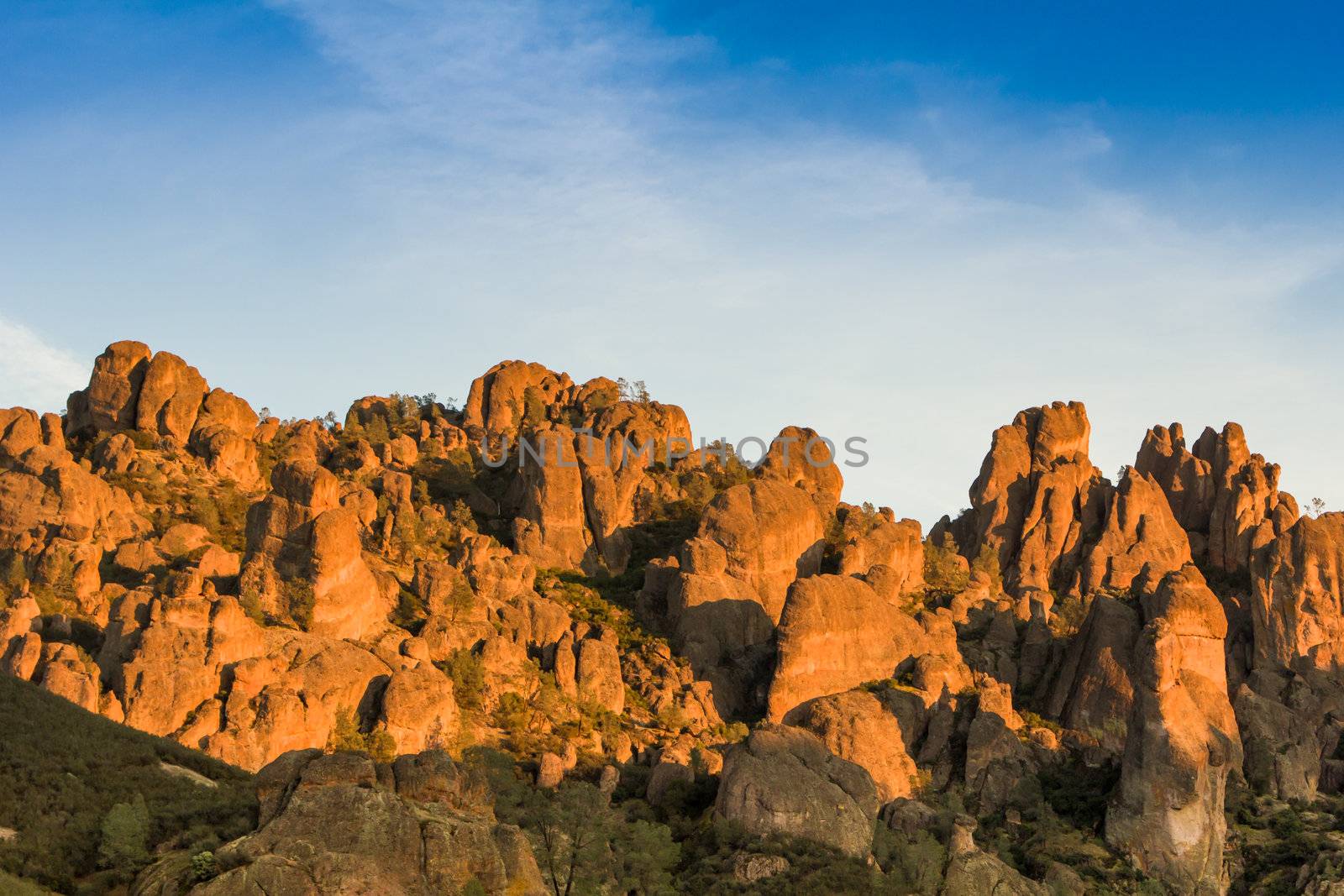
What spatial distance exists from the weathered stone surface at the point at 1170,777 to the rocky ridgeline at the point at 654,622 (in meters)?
0.16

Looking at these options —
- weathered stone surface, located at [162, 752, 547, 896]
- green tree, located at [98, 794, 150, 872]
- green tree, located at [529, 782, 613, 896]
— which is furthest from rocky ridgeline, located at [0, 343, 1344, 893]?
green tree, located at [529, 782, 613, 896]

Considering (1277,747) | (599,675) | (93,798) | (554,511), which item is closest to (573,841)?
(93,798)

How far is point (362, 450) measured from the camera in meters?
105

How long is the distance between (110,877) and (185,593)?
30.3 m

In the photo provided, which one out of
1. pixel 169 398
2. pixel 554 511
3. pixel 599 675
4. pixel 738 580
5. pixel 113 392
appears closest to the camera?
pixel 599 675

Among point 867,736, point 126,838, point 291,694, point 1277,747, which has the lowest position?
point 126,838

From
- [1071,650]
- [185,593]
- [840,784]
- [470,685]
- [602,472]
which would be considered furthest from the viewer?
[602,472]

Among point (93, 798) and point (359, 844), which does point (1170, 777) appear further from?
point (93, 798)

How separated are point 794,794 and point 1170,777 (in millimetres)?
19612

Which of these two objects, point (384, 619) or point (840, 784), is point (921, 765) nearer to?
point (840, 784)

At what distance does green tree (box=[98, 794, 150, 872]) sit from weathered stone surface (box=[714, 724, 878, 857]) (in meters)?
25.5

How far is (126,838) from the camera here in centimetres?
4062

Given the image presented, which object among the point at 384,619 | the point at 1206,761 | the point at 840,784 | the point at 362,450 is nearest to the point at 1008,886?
the point at 840,784

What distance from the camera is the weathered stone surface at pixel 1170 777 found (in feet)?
225
